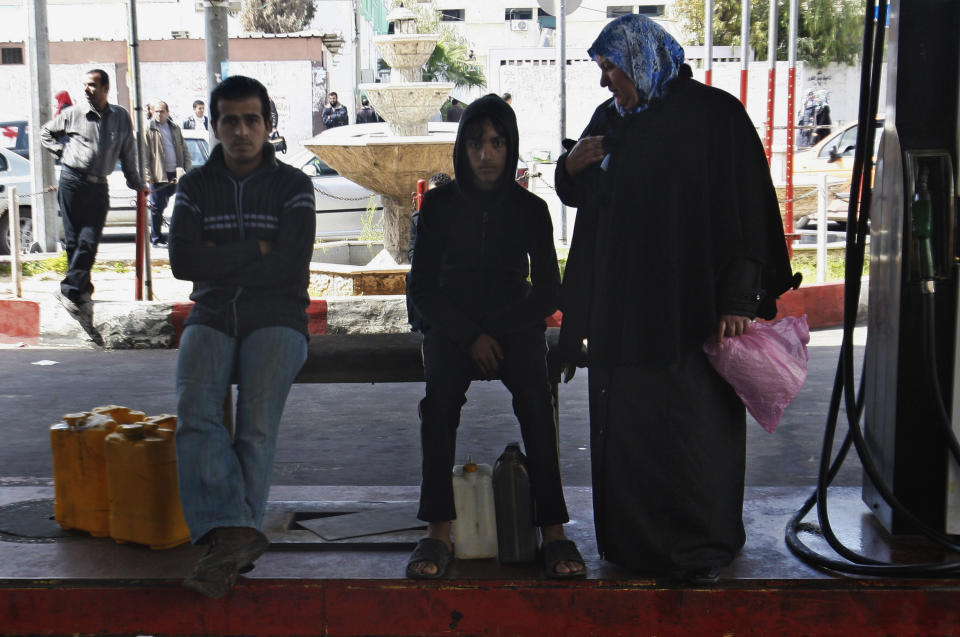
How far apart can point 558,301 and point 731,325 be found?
1.85 feet

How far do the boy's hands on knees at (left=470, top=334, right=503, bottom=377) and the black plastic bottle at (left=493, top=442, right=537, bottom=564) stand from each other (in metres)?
0.27

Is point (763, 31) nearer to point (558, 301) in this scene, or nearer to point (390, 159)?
point (390, 159)

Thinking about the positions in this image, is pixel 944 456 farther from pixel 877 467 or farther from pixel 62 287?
pixel 62 287

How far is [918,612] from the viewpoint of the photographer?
10.5 ft

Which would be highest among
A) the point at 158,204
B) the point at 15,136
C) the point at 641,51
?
the point at 15,136

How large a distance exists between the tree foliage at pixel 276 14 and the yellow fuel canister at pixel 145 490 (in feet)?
135

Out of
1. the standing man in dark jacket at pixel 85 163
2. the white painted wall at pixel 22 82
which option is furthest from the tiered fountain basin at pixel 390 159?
the white painted wall at pixel 22 82

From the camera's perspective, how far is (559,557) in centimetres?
336

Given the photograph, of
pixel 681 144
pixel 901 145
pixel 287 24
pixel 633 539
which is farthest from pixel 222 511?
pixel 287 24

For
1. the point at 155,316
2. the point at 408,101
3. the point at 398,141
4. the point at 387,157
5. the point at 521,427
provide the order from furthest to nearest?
the point at 408,101 < the point at 387,157 < the point at 398,141 < the point at 155,316 < the point at 521,427

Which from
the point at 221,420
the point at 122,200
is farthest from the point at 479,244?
the point at 122,200

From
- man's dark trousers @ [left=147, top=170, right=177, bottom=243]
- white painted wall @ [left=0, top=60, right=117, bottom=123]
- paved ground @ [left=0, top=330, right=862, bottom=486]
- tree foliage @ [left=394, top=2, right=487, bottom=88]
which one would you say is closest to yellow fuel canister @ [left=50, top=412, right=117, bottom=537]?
paved ground @ [left=0, top=330, right=862, bottom=486]

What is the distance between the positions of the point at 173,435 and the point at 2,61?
3492 cm

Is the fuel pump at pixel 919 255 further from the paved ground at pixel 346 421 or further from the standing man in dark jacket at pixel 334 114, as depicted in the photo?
the standing man in dark jacket at pixel 334 114
